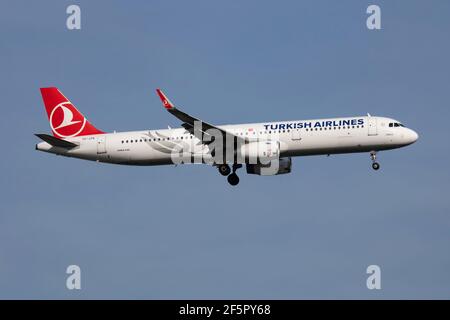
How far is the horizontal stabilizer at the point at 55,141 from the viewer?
76000 mm

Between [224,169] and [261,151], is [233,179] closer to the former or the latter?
[224,169]

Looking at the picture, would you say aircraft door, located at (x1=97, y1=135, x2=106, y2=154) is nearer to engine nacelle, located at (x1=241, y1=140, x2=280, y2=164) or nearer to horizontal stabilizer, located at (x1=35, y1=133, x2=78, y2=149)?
horizontal stabilizer, located at (x1=35, y1=133, x2=78, y2=149)

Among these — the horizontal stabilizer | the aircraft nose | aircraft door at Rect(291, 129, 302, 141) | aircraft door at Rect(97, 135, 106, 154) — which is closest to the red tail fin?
aircraft door at Rect(97, 135, 106, 154)

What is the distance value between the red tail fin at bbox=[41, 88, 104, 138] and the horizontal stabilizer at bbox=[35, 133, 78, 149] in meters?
1.81

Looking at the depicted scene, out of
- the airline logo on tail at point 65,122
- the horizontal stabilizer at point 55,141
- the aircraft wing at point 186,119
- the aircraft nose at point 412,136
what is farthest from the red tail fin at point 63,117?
the aircraft nose at point 412,136

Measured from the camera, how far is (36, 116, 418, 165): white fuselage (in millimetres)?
73625

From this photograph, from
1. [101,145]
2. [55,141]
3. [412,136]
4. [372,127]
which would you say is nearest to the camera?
[372,127]

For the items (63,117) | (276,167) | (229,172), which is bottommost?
(229,172)

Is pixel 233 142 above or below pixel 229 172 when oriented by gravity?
above

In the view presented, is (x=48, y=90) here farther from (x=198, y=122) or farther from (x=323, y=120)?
(x=323, y=120)

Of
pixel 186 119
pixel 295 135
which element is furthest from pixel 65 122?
pixel 295 135

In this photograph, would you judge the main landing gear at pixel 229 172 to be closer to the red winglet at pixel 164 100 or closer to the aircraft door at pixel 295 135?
the aircraft door at pixel 295 135

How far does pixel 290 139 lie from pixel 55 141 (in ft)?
60.4

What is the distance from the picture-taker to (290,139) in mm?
73938
